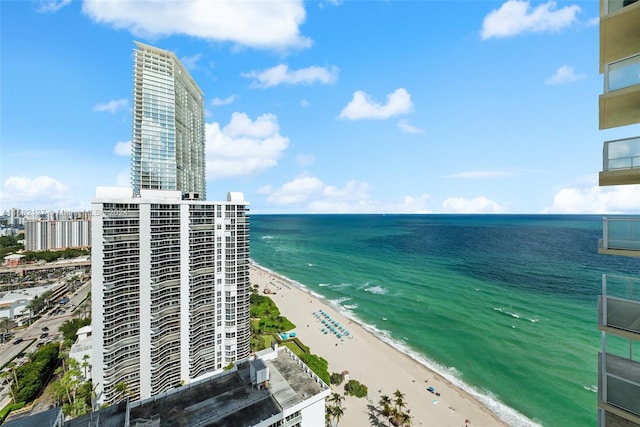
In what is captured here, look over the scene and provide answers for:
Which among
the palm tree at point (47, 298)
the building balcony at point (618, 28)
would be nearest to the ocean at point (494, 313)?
the building balcony at point (618, 28)

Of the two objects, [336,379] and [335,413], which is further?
[336,379]

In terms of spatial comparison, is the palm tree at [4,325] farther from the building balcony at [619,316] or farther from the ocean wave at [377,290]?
the building balcony at [619,316]

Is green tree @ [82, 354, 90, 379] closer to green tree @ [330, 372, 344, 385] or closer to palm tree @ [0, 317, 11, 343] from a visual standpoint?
green tree @ [330, 372, 344, 385]

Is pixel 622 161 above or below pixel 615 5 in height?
below

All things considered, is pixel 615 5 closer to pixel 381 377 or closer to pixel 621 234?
pixel 621 234

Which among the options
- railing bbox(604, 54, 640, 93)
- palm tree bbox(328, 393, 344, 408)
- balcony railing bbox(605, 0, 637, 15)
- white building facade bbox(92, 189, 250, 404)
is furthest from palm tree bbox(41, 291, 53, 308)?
balcony railing bbox(605, 0, 637, 15)

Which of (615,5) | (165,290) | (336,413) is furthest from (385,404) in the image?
(615,5)
